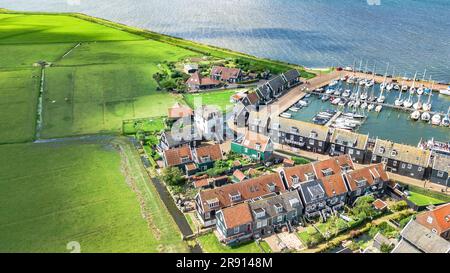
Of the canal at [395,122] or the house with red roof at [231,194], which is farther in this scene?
the canal at [395,122]

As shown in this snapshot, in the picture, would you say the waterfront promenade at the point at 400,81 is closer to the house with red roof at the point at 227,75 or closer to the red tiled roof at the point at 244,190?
the house with red roof at the point at 227,75

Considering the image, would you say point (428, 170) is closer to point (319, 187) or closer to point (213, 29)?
point (319, 187)

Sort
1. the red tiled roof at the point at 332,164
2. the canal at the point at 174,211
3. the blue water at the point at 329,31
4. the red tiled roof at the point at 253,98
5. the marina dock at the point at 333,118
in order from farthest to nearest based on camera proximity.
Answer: the blue water at the point at 329,31 < the red tiled roof at the point at 253,98 < the marina dock at the point at 333,118 < the red tiled roof at the point at 332,164 < the canal at the point at 174,211

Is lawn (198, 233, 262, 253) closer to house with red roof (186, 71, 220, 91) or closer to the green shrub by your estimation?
the green shrub

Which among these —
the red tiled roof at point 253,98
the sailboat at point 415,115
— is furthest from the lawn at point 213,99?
the sailboat at point 415,115

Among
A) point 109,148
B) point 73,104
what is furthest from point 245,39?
point 109,148

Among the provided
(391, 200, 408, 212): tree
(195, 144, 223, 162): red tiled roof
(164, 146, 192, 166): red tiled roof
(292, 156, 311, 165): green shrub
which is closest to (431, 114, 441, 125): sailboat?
(391, 200, 408, 212): tree
